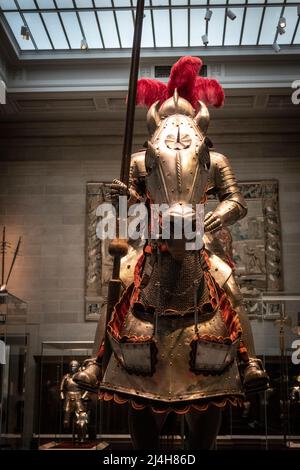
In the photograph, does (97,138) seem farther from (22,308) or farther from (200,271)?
(200,271)

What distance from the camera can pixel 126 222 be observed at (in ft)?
13.6

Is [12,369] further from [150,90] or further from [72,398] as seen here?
[150,90]

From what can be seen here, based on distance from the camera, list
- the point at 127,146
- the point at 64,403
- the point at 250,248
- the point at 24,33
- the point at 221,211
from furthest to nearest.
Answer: the point at 250,248
the point at 24,33
the point at 64,403
the point at 221,211
the point at 127,146

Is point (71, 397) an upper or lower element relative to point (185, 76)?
lower

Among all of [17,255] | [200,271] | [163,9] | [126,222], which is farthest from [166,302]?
[17,255]

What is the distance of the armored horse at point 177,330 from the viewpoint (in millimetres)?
3684

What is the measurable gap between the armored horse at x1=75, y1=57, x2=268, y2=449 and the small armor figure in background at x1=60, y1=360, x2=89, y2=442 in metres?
5.90

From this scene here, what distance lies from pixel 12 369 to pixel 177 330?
5425 millimetres

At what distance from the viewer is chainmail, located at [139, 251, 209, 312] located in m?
3.79

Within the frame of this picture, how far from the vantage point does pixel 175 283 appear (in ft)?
12.5

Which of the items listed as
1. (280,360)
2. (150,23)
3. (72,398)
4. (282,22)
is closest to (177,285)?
(280,360)

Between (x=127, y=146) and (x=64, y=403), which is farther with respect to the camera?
(x=64, y=403)
